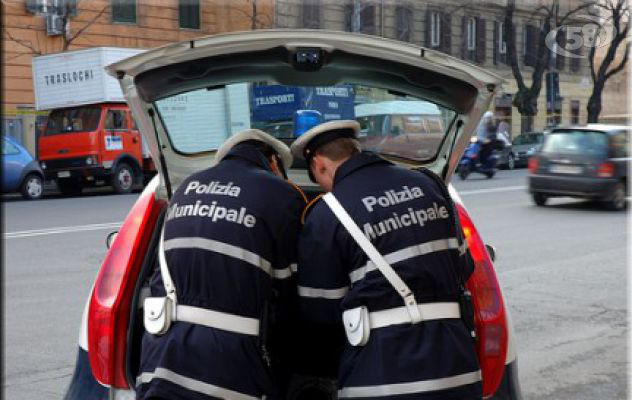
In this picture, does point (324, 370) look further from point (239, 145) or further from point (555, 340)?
point (555, 340)

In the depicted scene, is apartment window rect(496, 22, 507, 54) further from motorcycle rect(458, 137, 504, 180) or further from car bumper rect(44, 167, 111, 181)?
car bumper rect(44, 167, 111, 181)

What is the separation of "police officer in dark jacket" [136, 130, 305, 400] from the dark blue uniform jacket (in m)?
0.10

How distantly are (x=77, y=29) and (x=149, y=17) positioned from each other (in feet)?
11.6

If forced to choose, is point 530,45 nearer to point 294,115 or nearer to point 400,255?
point 294,115

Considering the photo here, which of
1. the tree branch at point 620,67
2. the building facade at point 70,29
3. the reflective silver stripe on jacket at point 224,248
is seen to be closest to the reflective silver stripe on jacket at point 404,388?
the reflective silver stripe on jacket at point 224,248

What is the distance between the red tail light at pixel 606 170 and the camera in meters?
14.7

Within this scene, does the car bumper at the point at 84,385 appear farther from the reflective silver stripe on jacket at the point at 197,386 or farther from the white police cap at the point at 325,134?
the white police cap at the point at 325,134

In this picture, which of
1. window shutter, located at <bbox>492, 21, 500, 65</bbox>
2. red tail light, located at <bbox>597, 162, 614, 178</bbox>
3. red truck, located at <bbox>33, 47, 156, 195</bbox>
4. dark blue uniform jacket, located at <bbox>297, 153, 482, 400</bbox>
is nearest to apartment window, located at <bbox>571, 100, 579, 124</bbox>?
window shutter, located at <bbox>492, 21, 500, 65</bbox>

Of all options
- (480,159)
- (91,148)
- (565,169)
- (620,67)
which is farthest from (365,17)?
(565,169)

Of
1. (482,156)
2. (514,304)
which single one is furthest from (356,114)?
(482,156)

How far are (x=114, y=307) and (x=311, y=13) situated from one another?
3402 cm

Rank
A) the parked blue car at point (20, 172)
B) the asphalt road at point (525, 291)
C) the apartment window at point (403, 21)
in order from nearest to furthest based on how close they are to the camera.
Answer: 1. the asphalt road at point (525, 291)
2. the parked blue car at point (20, 172)
3. the apartment window at point (403, 21)

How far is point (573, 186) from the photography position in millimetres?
14945

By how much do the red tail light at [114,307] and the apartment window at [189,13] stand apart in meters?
29.7
